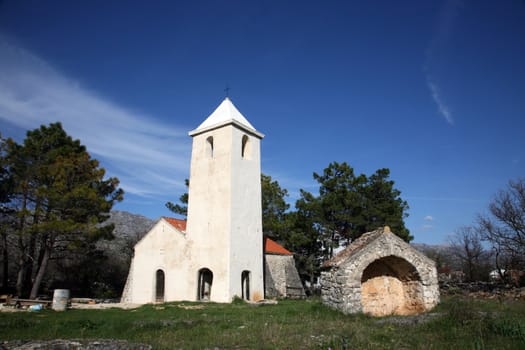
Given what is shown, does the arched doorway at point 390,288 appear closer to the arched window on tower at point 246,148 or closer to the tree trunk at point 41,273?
the arched window on tower at point 246,148

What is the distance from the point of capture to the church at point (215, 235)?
18547mm

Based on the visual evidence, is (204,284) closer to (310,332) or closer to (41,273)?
(41,273)

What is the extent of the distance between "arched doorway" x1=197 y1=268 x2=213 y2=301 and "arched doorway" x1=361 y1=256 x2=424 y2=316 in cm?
981

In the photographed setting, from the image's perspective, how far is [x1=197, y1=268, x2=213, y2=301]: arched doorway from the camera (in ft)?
63.1

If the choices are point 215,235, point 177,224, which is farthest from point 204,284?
point 177,224

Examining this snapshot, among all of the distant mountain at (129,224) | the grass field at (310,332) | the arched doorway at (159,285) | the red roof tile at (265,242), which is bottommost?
the grass field at (310,332)

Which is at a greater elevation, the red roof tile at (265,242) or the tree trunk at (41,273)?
the red roof tile at (265,242)

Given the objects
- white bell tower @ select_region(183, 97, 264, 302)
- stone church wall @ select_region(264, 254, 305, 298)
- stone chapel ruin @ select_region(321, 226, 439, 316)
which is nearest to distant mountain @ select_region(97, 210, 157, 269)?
white bell tower @ select_region(183, 97, 264, 302)

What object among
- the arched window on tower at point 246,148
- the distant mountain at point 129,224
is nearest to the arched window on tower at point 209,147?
the arched window on tower at point 246,148

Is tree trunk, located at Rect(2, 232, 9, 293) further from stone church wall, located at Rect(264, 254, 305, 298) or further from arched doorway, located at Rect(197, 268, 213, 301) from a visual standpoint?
stone church wall, located at Rect(264, 254, 305, 298)

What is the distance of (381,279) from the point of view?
41.4 ft

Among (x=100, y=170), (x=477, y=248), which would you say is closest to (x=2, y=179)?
(x=100, y=170)

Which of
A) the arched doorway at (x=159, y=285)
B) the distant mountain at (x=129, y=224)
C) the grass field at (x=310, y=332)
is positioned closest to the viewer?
the grass field at (x=310, y=332)

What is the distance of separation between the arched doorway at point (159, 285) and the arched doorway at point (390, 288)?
13012 millimetres
